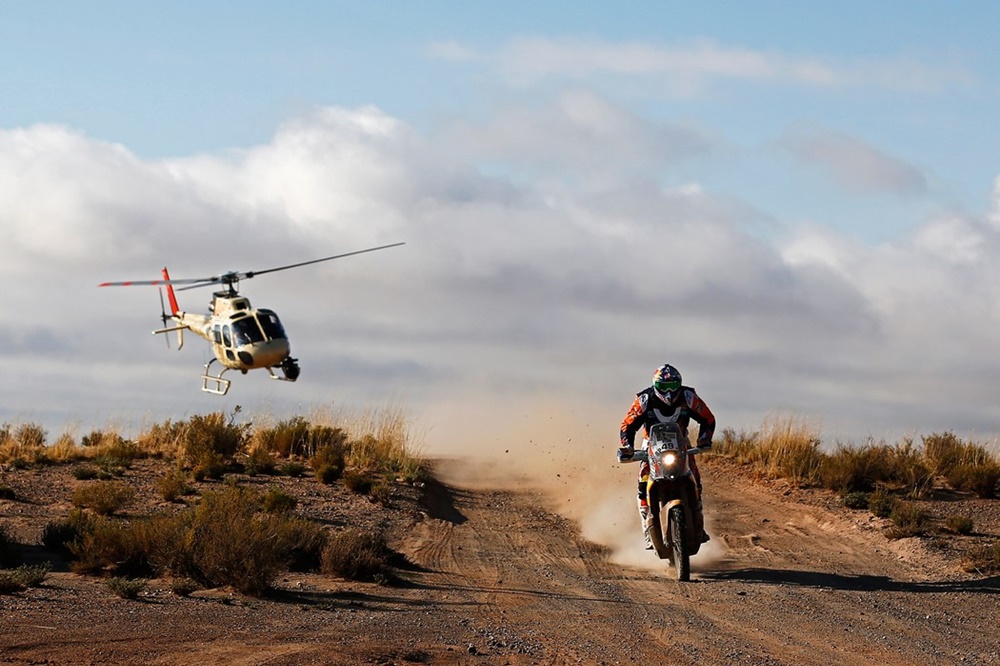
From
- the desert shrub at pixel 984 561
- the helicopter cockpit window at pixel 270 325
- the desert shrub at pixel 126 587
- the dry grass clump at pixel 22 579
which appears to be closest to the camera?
the desert shrub at pixel 126 587

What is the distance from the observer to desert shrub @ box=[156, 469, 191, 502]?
73.0 feet

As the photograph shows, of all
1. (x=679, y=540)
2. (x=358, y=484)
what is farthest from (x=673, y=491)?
(x=358, y=484)

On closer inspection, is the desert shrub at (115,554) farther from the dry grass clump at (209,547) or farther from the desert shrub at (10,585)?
the desert shrub at (10,585)

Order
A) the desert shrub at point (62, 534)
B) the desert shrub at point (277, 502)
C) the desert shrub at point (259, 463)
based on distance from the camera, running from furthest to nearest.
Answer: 1. the desert shrub at point (259, 463)
2. the desert shrub at point (277, 502)
3. the desert shrub at point (62, 534)

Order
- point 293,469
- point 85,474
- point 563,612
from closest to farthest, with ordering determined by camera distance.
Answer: point 563,612 < point 85,474 < point 293,469

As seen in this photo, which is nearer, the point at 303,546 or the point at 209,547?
the point at 209,547

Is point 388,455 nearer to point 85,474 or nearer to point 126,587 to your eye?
point 85,474

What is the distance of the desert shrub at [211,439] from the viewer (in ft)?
84.9

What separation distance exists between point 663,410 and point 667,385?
32cm

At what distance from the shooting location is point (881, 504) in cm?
2094

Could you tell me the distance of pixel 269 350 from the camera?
2642 cm

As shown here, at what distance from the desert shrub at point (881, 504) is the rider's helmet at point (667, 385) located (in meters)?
6.69

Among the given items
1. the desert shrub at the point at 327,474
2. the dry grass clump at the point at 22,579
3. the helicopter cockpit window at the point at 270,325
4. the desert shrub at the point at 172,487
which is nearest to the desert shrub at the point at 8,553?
the dry grass clump at the point at 22,579

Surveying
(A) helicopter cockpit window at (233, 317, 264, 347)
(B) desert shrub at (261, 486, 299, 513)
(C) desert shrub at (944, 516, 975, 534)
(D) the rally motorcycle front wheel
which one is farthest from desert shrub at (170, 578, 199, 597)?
(A) helicopter cockpit window at (233, 317, 264, 347)
